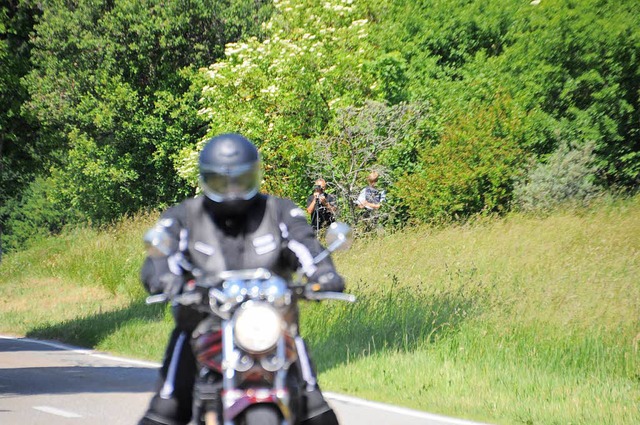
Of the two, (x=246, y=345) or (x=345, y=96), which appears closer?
(x=246, y=345)

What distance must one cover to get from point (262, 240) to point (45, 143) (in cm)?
1756

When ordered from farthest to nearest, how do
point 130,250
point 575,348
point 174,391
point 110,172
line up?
point 110,172
point 130,250
point 575,348
point 174,391

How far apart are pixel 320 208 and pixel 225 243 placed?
15991 mm

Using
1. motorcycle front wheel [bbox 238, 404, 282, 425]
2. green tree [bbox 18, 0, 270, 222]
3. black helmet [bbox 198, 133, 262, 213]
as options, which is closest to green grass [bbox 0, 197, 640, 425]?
black helmet [bbox 198, 133, 262, 213]

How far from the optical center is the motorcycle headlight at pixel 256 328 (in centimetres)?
472

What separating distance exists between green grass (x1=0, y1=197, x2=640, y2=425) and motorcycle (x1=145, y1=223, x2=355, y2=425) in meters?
5.52

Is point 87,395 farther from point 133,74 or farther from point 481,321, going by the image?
point 133,74

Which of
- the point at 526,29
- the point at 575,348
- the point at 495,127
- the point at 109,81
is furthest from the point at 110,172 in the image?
the point at 575,348

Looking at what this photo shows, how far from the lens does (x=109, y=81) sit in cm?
4744

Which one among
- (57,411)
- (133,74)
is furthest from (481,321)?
(133,74)

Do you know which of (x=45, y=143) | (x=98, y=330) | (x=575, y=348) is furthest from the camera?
(x=45, y=143)

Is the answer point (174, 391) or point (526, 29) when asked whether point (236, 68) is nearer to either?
Result: point (526, 29)

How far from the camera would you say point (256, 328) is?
4.74 m

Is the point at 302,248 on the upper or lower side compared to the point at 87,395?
lower
